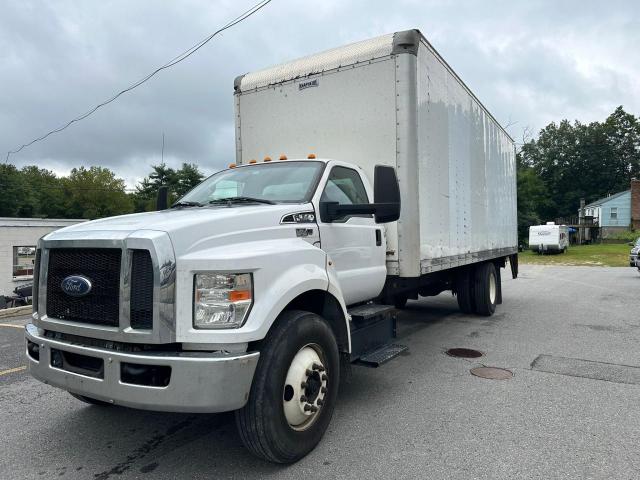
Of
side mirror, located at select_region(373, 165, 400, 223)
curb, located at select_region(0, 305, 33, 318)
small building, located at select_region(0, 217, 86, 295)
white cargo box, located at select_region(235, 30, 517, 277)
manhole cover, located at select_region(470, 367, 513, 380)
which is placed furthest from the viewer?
small building, located at select_region(0, 217, 86, 295)

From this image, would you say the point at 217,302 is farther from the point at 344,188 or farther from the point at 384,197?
the point at 344,188

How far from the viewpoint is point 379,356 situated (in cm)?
439

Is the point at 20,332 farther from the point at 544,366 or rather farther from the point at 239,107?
the point at 544,366

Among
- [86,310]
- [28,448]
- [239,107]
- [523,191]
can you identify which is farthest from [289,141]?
[523,191]

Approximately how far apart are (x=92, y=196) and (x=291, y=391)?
254 ft

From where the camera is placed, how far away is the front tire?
29.5 feet

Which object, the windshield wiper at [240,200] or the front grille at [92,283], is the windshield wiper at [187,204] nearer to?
the windshield wiper at [240,200]

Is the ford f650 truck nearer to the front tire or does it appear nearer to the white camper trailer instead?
the front tire

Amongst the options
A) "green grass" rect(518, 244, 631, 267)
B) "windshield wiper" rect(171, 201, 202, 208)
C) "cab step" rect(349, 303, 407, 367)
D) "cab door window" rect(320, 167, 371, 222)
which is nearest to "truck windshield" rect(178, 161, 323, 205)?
"windshield wiper" rect(171, 201, 202, 208)

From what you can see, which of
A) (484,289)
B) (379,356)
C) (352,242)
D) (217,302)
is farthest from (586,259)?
(217,302)

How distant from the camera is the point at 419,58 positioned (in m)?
5.28

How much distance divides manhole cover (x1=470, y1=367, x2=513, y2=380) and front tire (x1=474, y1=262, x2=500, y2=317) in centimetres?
356

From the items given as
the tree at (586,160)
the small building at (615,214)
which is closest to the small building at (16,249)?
the small building at (615,214)

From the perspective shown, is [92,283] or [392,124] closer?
[92,283]
